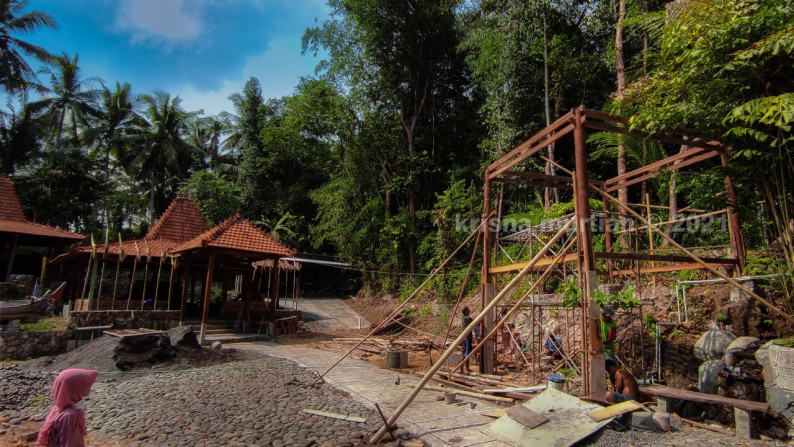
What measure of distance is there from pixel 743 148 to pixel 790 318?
7.34 ft

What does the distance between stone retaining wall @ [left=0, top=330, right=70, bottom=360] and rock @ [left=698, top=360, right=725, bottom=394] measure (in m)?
14.3

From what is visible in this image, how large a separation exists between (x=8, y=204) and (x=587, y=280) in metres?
22.4

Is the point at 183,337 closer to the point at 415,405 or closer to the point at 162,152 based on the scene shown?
the point at 415,405

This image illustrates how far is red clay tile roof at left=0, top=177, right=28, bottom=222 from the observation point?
17516 mm

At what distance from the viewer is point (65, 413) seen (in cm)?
352

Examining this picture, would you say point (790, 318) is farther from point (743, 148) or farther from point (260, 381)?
point (260, 381)

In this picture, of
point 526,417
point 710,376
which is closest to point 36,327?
point 526,417

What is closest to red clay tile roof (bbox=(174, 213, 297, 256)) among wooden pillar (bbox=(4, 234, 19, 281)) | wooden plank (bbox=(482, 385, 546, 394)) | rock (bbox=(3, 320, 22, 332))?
A: rock (bbox=(3, 320, 22, 332))

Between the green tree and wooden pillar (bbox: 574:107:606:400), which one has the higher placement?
the green tree

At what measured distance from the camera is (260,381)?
805cm

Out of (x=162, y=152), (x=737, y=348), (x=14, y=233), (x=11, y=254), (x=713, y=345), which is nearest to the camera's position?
(x=737, y=348)

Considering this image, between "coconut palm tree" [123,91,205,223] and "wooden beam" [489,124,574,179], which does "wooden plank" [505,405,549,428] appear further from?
"coconut palm tree" [123,91,205,223]

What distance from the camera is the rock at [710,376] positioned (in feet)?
18.0

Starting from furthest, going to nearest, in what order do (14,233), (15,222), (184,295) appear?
(15,222) → (14,233) → (184,295)
